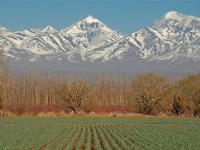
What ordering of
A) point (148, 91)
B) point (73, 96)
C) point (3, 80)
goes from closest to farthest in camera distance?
point (3, 80) → point (73, 96) → point (148, 91)

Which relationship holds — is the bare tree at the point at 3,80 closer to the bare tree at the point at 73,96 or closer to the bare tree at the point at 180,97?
the bare tree at the point at 73,96

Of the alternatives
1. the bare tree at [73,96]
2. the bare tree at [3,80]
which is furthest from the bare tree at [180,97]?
the bare tree at [3,80]

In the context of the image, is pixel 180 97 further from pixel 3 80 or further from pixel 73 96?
pixel 3 80

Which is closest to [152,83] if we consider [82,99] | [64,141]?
[82,99]

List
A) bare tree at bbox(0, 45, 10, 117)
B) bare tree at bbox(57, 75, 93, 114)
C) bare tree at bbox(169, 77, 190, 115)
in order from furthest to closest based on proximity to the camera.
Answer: bare tree at bbox(169, 77, 190, 115) → bare tree at bbox(57, 75, 93, 114) → bare tree at bbox(0, 45, 10, 117)

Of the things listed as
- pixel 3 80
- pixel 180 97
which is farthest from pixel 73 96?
pixel 180 97

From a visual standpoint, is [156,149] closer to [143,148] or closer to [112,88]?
[143,148]

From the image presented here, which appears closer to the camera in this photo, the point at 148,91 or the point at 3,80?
the point at 3,80

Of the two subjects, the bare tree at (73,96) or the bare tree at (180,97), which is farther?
the bare tree at (180,97)

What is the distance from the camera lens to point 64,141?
2189cm

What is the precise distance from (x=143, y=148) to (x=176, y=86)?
42460 mm

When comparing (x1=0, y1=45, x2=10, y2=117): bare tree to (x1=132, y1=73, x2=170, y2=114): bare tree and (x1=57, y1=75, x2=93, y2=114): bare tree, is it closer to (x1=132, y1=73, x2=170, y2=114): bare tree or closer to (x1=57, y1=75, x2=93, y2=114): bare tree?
(x1=57, y1=75, x2=93, y2=114): bare tree

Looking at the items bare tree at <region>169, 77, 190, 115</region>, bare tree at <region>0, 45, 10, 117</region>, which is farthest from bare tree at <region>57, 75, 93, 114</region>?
bare tree at <region>169, 77, 190, 115</region>

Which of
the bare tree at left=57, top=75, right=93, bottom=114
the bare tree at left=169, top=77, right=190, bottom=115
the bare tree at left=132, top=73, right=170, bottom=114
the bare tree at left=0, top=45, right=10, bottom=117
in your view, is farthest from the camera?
the bare tree at left=132, top=73, right=170, bottom=114
